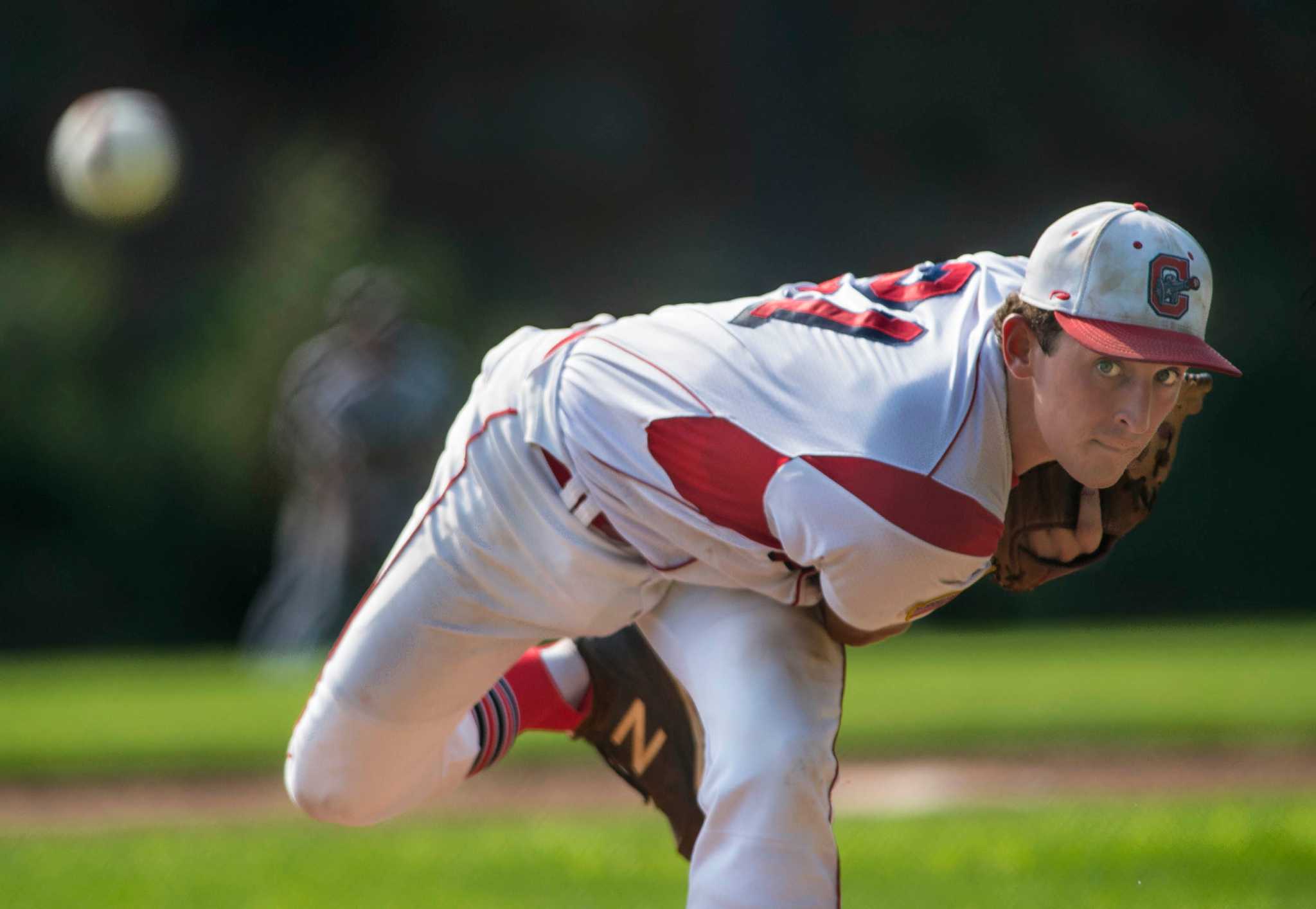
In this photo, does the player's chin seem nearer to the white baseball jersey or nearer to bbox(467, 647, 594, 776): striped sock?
the white baseball jersey

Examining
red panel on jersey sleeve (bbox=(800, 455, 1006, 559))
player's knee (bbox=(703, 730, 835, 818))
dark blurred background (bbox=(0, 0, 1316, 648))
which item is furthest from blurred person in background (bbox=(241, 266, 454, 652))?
red panel on jersey sleeve (bbox=(800, 455, 1006, 559))

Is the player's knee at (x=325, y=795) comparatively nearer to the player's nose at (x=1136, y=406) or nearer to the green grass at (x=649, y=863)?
the green grass at (x=649, y=863)

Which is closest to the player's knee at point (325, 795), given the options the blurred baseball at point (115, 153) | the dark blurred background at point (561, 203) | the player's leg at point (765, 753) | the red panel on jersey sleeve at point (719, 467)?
the player's leg at point (765, 753)

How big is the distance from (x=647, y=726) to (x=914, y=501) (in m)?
1.36

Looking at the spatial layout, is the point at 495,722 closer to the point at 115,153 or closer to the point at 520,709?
the point at 520,709

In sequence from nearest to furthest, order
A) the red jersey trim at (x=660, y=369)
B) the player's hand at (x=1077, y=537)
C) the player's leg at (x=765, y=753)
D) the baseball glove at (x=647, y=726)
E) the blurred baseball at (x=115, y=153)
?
1. the player's leg at (x=765, y=753)
2. the red jersey trim at (x=660, y=369)
3. the player's hand at (x=1077, y=537)
4. the baseball glove at (x=647, y=726)
5. the blurred baseball at (x=115, y=153)

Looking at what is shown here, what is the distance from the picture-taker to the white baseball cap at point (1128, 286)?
2.80 metres

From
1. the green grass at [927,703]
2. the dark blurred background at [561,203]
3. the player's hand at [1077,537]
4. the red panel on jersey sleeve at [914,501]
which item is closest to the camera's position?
the red panel on jersey sleeve at [914,501]

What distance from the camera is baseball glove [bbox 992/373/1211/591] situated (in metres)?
3.24

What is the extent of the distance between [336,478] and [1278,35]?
8.41 meters

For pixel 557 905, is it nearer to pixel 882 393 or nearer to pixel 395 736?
pixel 395 736

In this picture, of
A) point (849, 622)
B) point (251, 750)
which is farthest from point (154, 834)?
point (849, 622)

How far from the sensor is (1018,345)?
2.93 meters

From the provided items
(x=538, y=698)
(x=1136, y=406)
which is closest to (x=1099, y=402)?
(x=1136, y=406)
